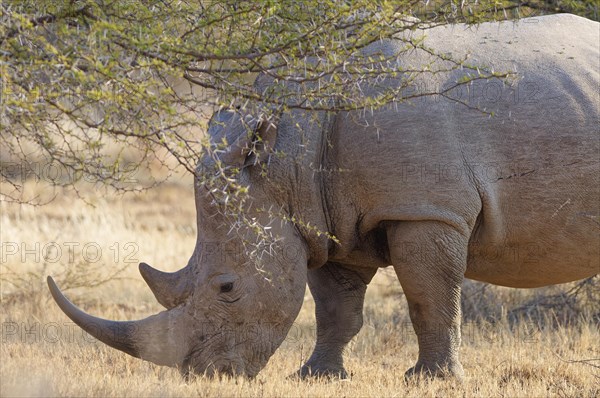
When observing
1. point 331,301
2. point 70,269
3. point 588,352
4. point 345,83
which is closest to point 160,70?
point 345,83

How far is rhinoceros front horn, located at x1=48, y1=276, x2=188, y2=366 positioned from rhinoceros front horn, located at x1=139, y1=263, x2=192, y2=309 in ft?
0.37

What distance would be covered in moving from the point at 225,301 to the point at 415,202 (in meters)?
1.35

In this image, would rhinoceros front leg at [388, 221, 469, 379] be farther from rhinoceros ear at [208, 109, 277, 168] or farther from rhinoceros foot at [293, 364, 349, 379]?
rhinoceros ear at [208, 109, 277, 168]

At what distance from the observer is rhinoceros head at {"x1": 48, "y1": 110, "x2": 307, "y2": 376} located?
6.82 m

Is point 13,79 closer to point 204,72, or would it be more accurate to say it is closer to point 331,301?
point 204,72

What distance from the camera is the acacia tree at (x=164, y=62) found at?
5.23m

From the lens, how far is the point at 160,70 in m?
5.58

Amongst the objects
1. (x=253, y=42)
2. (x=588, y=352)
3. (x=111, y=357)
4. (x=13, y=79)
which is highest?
(x=253, y=42)

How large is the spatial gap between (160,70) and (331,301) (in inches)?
114

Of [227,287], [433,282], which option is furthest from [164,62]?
[433,282]

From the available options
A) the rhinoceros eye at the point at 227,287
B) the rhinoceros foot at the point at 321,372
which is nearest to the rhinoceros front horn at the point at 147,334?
the rhinoceros eye at the point at 227,287

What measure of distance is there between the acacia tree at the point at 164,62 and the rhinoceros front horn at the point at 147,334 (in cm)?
86

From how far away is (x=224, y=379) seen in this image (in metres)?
6.55

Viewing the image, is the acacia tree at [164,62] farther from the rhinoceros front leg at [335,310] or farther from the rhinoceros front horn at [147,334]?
the rhinoceros front leg at [335,310]
